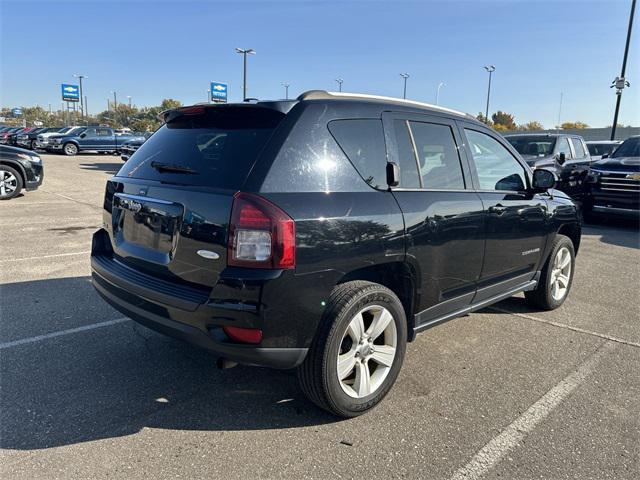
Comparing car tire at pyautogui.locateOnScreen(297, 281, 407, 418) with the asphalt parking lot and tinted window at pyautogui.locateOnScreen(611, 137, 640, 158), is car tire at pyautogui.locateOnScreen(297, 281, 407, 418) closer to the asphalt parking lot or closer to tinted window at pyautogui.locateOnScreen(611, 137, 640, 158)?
the asphalt parking lot

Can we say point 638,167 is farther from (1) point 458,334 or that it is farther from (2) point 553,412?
(2) point 553,412

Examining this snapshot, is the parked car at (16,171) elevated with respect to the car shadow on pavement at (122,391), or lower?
elevated

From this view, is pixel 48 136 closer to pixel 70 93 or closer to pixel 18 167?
pixel 18 167

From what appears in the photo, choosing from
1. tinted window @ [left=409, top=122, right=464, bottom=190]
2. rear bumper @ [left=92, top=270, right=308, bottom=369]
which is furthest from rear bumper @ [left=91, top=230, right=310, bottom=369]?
tinted window @ [left=409, top=122, right=464, bottom=190]

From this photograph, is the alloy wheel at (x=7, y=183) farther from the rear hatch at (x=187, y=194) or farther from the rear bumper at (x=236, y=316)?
the rear bumper at (x=236, y=316)

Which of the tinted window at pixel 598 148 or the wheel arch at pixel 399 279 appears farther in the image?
the tinted window at pixel 598 148

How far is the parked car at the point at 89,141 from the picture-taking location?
28531mm

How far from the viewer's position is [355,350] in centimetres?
287

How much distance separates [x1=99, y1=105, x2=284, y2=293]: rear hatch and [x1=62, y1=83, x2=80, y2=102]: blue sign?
7579 cm

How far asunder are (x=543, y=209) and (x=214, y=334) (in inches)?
134

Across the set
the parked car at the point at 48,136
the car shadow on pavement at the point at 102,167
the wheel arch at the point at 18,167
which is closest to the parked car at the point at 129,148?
the car shadow on pavement at the point at 102,167

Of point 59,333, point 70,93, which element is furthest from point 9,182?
point 70,93

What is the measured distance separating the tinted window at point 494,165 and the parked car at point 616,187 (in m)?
7.45

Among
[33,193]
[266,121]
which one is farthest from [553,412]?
[33,193]
